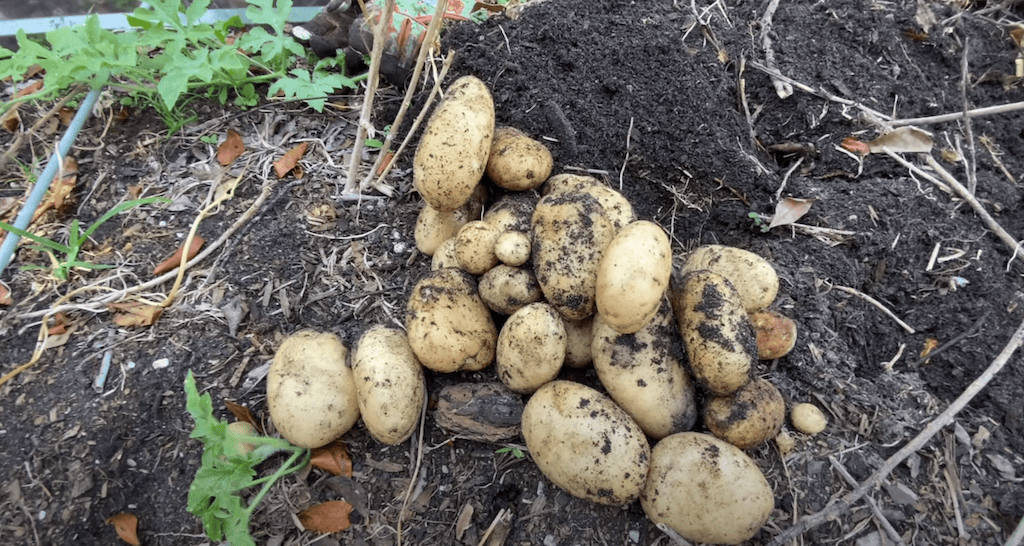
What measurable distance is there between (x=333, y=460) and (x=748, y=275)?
1.42 m

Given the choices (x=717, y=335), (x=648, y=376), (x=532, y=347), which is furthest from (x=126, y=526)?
(x=717, y=335)

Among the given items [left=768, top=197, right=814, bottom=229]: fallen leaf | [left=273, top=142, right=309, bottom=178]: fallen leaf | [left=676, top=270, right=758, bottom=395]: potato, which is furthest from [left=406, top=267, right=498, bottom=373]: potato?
[left=768, top=197, right=814, bottom=229]: fallen leaf

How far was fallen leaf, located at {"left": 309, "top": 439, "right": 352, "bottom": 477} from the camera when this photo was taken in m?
1.71

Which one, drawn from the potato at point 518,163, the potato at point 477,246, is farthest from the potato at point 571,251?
the potato at point 518,163

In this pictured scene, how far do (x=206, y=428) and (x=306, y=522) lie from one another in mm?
428

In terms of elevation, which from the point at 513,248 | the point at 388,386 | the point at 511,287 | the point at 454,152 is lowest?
the point at 388,386

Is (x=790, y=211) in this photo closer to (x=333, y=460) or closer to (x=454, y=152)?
(x=454, y=152)

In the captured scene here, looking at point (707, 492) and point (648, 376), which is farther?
point (648, 376)

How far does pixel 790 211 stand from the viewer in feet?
6.63

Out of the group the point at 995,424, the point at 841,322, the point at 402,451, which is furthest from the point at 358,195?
the point at 995,424

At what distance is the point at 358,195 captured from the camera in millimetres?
2164

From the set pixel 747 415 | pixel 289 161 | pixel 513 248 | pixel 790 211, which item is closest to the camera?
pixel 747 415

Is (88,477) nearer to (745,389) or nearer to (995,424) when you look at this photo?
(745,389)

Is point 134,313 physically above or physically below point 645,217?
below
